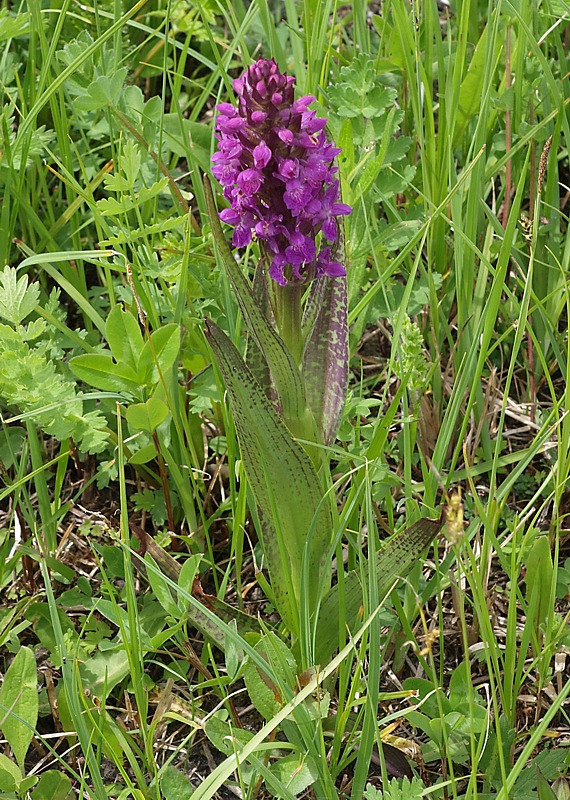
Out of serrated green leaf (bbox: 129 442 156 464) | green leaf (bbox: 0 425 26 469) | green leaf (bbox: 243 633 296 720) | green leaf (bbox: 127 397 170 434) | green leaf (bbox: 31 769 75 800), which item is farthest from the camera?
green leaf (bbox: 0 425 26 469)

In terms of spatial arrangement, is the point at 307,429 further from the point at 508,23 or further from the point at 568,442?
the point at 508,23

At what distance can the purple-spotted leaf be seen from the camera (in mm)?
1629

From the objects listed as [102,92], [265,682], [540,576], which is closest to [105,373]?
[102,92]

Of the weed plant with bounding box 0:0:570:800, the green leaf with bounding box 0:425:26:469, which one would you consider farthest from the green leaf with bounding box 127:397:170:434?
the green leaf with bounding box 0:425:26:469

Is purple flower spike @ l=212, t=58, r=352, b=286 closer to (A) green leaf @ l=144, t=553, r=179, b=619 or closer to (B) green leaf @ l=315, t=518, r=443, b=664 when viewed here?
(B) green leaf @ l=315, t=518, r=443, b=664

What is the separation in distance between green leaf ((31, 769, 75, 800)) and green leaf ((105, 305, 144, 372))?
2.76 feet

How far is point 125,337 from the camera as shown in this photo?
1878mm

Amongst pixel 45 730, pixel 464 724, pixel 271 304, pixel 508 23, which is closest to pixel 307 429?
pixel 271 304

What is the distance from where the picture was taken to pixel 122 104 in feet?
7.47

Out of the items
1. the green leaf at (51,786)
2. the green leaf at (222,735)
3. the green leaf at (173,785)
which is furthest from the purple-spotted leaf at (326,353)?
the green leaf at (51,786)

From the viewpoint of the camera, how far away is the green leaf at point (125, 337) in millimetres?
1853

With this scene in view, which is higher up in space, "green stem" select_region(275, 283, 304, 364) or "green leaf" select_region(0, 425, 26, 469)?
"green stem" select_region(275, 283, 304, 364)

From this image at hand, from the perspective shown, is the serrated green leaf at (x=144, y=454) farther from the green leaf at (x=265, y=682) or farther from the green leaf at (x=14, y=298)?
the green leaf at (x=265, y=682)

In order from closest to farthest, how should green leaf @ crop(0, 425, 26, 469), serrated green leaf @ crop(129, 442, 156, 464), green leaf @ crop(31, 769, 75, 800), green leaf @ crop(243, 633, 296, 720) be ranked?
green leaf @ crop(243, 633, 296, 720), green leaf @ crop(31, 769, 75, 800), serrated green leaf @ crop(129, 442, 156, 464), green leaf @ crop(0, 425, 26, 469)
